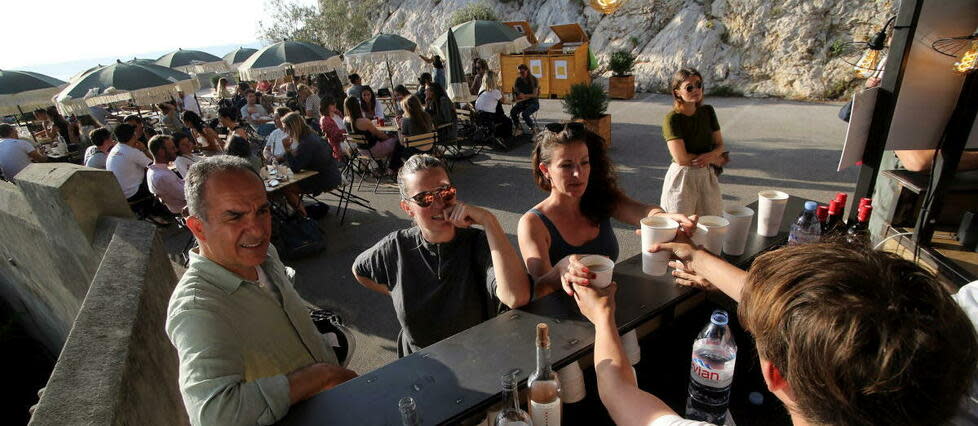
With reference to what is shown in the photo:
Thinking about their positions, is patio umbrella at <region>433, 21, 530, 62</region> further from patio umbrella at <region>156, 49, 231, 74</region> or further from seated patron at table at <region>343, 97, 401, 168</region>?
patio umbrella at <region>156, 49, 231, 74</region>

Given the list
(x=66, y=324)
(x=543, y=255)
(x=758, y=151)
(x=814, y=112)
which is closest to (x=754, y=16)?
(x=814, y=112)

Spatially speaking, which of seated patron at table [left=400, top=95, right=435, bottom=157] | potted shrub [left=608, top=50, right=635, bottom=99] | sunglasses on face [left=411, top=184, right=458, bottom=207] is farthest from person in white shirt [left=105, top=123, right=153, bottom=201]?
potted shrub [left=608, top=50, right=635, bottom=99]

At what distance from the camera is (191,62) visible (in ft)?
48.3

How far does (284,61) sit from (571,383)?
11265mm

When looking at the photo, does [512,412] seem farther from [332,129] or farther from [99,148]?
[99,148]

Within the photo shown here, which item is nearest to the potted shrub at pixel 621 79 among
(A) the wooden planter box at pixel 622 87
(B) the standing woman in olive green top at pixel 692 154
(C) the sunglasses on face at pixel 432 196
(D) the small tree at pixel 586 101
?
(A) the wooden planter box at pixel 622 87

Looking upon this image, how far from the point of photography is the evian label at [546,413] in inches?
51.7

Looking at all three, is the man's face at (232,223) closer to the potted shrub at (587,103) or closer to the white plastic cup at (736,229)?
the white plastic cup at (736,229)

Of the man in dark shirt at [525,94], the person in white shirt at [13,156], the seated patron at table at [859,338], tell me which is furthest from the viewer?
the man in dark shirt at [525,94]

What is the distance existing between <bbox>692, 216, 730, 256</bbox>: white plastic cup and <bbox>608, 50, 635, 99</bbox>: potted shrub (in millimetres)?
13206

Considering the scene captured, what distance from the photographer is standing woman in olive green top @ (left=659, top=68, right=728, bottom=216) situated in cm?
385

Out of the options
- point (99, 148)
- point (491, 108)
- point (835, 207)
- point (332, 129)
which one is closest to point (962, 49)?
point (835, 207)

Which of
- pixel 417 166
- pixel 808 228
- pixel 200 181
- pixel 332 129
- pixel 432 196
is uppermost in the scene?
pixel 200 181

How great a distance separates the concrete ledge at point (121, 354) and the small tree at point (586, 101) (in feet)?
22.2
